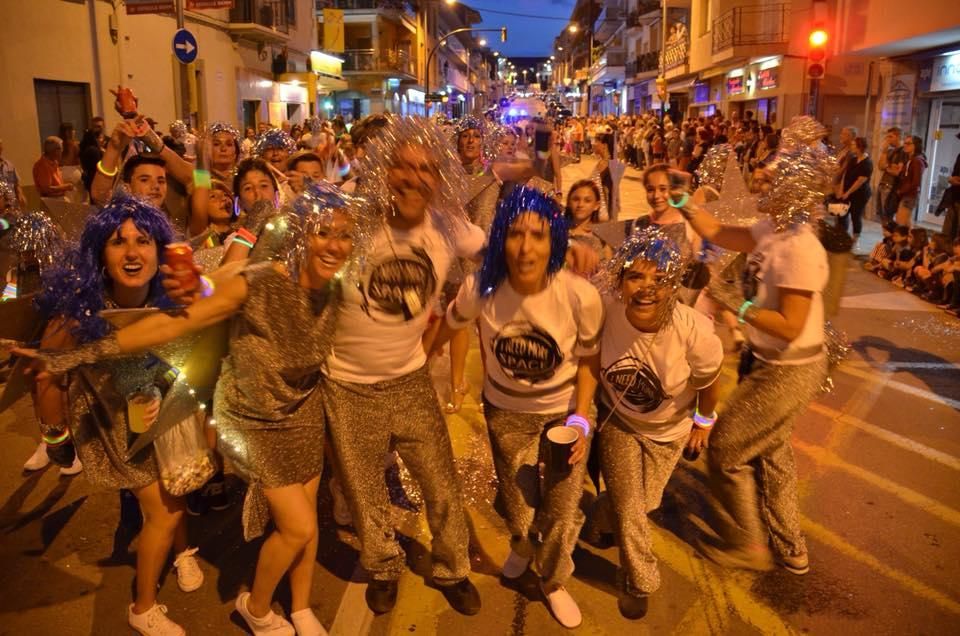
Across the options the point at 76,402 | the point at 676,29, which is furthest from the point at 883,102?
the point at 676,29

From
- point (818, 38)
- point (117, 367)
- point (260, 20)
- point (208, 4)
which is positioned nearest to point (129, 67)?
point (208, 4)

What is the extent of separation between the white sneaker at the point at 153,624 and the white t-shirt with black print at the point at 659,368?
6.51 feet

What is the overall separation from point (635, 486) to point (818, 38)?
461 inches

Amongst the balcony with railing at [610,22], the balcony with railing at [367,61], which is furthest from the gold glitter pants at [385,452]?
the balcony with railing at [610,22]

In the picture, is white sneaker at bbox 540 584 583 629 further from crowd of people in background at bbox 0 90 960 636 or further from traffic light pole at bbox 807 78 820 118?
traffic light pole at bbox 807 78 820 118

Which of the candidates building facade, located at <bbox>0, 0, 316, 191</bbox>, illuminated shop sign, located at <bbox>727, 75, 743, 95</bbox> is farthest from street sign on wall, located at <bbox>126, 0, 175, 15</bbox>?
illuminated shop sign, located at <bbox>727, 75, 743, 95</bbox>

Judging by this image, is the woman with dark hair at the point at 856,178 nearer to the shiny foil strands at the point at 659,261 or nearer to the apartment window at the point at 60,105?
the shiny foil strands at the point at 659,261

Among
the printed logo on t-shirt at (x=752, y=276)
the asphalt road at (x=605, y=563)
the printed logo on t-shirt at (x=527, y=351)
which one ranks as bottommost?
the asphalt road at (x=605, y=563)

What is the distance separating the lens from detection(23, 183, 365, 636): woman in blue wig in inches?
103

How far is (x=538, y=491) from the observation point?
311 centimetres

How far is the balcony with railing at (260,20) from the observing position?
22.0 metres

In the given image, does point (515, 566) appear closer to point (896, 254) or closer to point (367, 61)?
point (896, 254)

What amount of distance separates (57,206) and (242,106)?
69.2 feet

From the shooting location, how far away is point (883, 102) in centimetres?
1559
